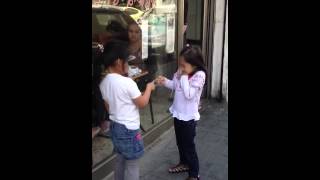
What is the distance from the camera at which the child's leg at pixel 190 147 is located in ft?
12.6

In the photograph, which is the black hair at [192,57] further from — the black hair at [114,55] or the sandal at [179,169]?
the sandal at [179,169]

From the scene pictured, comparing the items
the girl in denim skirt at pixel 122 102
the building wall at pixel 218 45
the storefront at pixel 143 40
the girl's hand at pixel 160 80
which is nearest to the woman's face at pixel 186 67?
the girl's hand at pixel 160 80

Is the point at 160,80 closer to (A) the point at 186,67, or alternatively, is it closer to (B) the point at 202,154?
(A) the point at 186,67

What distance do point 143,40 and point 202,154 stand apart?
4.94 feet

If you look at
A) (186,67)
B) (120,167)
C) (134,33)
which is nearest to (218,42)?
(134,33)

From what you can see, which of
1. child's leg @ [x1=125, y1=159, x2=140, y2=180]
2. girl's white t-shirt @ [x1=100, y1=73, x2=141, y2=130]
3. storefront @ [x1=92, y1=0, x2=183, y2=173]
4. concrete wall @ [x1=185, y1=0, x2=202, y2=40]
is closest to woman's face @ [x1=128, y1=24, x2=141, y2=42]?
storefront @ [x1=92, y1=0, x2=183, y2=173]

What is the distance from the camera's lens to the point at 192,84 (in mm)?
3682

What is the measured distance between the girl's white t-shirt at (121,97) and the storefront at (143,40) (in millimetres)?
689

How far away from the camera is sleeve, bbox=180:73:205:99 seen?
3.67 meters
